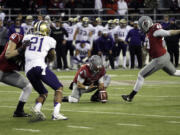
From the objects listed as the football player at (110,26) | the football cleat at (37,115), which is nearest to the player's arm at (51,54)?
the football cleat at (37,115)

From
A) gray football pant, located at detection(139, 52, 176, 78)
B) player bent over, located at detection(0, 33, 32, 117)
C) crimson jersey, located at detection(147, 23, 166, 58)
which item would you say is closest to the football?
gray football pant, located at detection(139, 52, 176, 78)

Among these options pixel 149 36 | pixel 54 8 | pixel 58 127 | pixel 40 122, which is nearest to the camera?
pixel 58 127

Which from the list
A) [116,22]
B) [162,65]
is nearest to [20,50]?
[162,65]

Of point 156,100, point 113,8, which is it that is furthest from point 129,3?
point 156,100

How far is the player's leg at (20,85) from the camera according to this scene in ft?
33.1

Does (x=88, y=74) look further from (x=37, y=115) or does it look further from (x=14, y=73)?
(x=37, y=115)

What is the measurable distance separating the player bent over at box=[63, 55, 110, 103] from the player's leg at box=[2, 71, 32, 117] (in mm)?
2372

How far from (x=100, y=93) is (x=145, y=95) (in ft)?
6.24

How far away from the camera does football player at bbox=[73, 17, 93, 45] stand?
2281cm

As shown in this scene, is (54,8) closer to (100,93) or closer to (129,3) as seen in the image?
(129,3)

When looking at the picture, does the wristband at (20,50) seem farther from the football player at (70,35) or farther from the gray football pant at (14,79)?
the football player at (70,35)

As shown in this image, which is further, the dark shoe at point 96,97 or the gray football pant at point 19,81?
the dark shoe at point 96,97

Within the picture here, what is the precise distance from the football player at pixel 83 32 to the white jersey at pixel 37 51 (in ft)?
43.5

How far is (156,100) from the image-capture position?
12812mm
